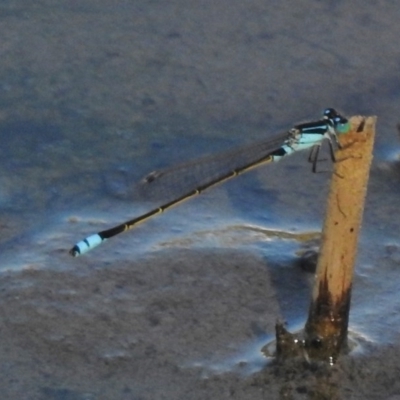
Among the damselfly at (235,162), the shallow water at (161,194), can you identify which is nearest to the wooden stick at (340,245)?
the shallow water at (161,194)

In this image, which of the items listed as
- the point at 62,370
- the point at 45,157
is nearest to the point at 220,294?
the point at 62,370

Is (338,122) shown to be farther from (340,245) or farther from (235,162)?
(235,162)

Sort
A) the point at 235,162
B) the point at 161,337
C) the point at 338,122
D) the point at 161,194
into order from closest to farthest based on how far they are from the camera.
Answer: the point at 338,122, the point at 161,337, the point at 235,162, the point at 161,194

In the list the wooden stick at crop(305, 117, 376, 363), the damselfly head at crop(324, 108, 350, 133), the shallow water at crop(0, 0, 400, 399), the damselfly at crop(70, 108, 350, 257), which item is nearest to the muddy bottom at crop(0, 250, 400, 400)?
the shallow water at crop(0, 0, 400, 399)

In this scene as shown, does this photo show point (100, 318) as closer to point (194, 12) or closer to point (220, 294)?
point (220, 294)


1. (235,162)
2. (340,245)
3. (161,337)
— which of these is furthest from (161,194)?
(340,245)
